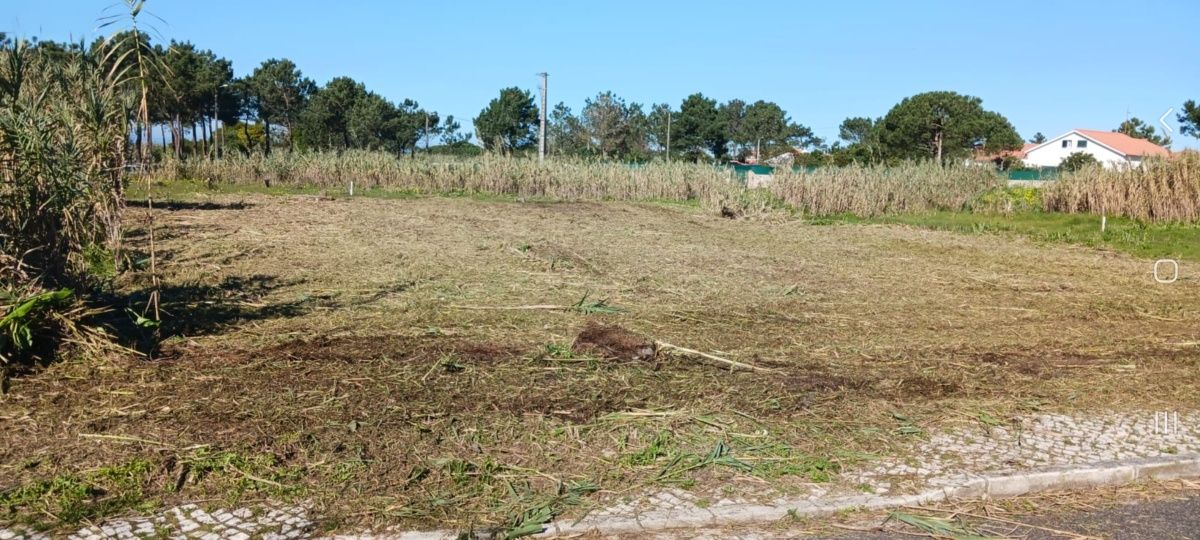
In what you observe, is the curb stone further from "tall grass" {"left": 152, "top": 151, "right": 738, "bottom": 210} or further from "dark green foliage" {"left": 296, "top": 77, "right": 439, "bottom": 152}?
"dark green foliage" {"left": 296, "top": 77, "right": 439, "bottom": 152}

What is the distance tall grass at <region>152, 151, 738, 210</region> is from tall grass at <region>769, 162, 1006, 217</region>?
483 cm

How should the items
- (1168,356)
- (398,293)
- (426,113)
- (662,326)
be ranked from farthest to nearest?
(426,113) < (398,293) < (662,326) < (1168,356)

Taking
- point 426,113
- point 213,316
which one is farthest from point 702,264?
point 426,113

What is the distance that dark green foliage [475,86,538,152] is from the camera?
59781mm

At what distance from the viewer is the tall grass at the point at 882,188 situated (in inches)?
870

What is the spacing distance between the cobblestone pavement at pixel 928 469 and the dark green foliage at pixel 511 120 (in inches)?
2193

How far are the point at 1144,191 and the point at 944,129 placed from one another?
3871 centimetres

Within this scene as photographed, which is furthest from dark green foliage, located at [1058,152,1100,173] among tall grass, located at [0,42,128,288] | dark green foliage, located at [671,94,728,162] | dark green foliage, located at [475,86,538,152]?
dark green foliage, located at [475,86,538,152]

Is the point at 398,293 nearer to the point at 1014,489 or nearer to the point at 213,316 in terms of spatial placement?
the point at 213,316

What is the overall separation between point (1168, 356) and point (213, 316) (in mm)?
7418

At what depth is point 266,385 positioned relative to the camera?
5.00 meters

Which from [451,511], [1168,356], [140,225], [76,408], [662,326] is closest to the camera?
[451,511]

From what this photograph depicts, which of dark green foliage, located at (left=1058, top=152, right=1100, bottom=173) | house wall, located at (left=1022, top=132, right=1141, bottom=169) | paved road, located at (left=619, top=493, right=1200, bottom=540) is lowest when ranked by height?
paved road, located at (left=619, top=493, right=1200, bottom=540)

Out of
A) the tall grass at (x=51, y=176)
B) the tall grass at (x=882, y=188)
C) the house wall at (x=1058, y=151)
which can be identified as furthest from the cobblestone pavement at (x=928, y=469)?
the house wall at (x=1058, y=151)
